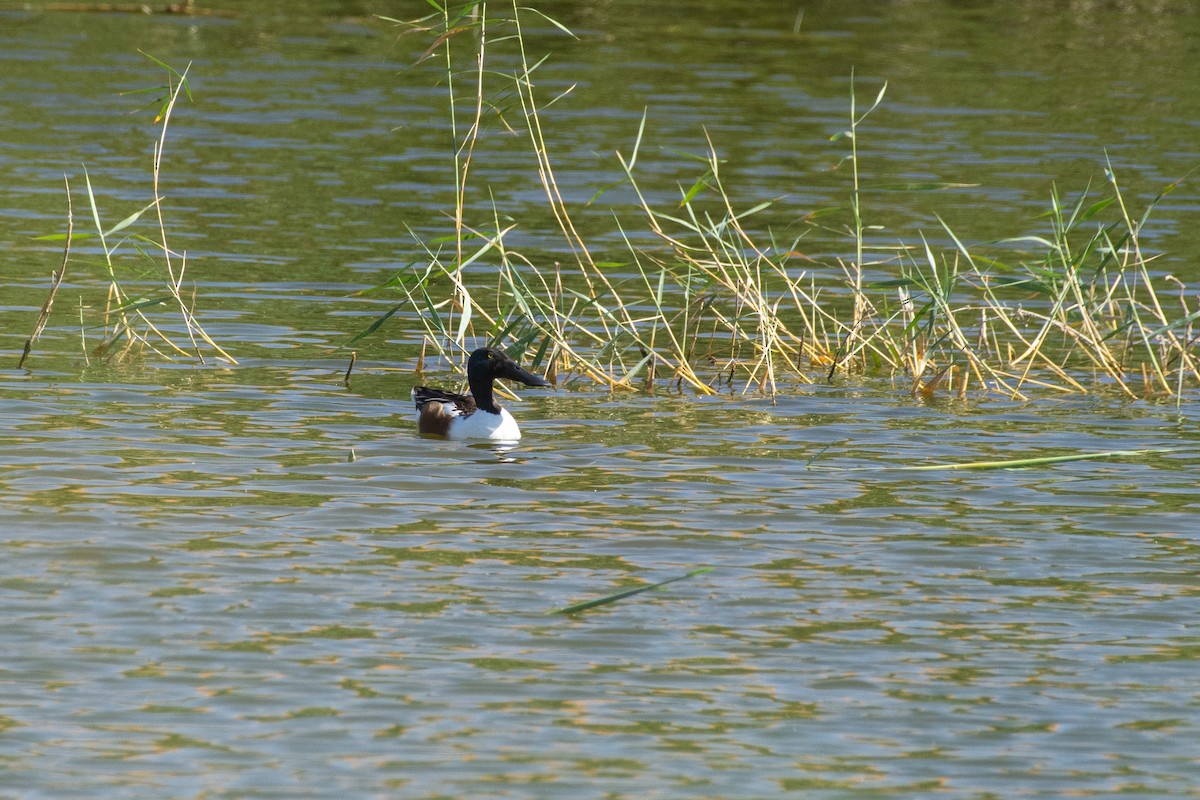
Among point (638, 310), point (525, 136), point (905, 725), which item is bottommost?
point (905, 725)

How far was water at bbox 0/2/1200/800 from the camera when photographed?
645 centimetres

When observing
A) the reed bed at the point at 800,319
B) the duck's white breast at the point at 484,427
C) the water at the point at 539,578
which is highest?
the reed bed at the point at 800,319

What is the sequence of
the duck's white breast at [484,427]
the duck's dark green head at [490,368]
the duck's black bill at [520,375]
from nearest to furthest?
the duck's white breast at [484,427], the duck's dark green head at [490,368], the duck's black bill at [520,375]

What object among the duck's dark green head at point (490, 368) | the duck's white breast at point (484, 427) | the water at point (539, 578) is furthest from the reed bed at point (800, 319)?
the duck's white breast at point (484, 427)

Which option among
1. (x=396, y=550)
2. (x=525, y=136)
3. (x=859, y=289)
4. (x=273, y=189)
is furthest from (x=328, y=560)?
(x=525, y=136)

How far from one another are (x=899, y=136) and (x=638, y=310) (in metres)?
9.79

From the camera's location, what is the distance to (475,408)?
11250 mm

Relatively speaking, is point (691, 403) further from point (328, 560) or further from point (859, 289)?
point (328, 560)

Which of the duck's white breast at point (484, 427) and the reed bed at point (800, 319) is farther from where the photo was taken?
the reed bed at point (800, 319)

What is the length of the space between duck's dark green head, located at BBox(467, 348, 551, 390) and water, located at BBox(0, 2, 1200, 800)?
38 centimetres

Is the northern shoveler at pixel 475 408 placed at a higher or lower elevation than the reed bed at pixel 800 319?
lower

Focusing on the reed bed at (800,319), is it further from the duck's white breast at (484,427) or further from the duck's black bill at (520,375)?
the duck's white breast at (484,427)

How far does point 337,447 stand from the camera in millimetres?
10711

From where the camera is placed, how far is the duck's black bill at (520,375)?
37.3 ft
